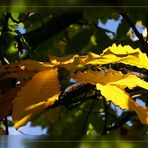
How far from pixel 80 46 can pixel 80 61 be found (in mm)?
1066

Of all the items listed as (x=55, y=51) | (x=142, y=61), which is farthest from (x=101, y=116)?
(x=142, y=61)

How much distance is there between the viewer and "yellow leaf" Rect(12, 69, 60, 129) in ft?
1.23

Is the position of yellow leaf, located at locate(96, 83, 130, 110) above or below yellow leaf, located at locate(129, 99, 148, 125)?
above

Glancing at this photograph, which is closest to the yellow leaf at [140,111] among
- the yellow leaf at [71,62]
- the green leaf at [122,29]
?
the yellow leaf at [71,62]

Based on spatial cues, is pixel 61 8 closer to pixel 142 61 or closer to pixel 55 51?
pixel 142 61

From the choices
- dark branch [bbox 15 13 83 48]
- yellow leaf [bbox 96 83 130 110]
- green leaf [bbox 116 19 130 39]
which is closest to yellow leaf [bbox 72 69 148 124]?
yellow leaf [bbox 96 83 130 110]

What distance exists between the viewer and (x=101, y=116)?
184cm

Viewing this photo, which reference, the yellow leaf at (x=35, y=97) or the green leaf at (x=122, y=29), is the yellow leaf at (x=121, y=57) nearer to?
the yellow leaf at (x=35, y=97)

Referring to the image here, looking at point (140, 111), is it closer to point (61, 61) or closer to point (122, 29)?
point (61, 61)

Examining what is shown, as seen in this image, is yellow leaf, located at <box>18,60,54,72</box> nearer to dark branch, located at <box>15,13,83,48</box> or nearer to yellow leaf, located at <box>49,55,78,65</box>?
yellow leaf, located at <box>49,55,78,65</box>

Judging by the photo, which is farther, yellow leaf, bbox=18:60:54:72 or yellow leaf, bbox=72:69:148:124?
yellow leaf, bbox=18:60:54:72

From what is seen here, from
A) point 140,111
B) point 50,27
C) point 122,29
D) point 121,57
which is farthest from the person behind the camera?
point 122,29

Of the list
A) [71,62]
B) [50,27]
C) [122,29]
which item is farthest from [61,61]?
[122,29]

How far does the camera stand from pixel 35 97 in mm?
403
